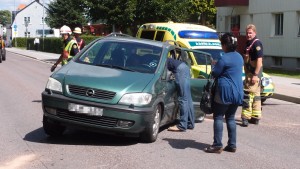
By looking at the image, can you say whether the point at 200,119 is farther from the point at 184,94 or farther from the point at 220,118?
the point at 220,118

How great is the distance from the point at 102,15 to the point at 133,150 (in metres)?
24.8

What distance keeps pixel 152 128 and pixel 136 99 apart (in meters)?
0.58

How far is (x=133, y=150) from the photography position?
714 centimetres

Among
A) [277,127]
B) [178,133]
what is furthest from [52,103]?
[277,127]

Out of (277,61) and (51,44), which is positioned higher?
(51,44)

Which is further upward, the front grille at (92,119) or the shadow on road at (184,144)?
the front grille at (92,119)

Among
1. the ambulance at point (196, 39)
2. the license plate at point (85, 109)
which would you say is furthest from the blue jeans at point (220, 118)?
the ambulance at point (196, 39)

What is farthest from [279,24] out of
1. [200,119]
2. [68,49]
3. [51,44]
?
[51,44]

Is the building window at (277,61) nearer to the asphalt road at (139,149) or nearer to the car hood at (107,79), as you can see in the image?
the asphalt road at (139,149)

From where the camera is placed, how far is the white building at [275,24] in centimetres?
2686

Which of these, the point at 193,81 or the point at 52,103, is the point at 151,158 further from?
the point at 193,81

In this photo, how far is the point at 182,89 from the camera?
8.40 metres

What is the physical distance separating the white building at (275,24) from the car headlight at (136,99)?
68.9 ft

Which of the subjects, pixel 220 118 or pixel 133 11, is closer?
pixel 220 118
